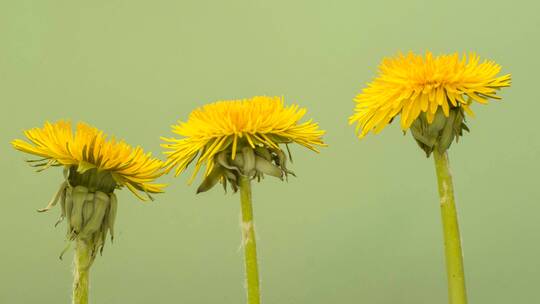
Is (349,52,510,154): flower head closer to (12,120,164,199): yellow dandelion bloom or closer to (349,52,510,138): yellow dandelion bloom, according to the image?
(349,52,510,138): yellow dandelion bloom

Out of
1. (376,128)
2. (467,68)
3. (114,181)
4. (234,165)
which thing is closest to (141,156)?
(114,181)

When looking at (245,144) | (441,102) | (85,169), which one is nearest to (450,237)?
(441,102)

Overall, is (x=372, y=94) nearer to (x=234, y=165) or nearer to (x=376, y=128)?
(x=376, y=128)

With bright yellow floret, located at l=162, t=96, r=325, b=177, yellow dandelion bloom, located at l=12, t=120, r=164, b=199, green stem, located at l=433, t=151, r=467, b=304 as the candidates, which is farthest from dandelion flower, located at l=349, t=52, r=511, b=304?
yellow dandelion bloom, located at l=12, t=120, r=164, b=199

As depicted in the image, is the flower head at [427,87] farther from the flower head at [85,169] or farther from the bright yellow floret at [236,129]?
the flower head at [85,169]

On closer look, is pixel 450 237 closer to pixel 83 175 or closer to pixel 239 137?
pixel 239 137

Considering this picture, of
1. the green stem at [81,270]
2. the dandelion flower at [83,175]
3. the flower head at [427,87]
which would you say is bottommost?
the green stem at [81,270]

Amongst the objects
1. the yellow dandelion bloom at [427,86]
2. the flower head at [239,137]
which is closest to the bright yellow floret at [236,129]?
the flower head at [239,137]
